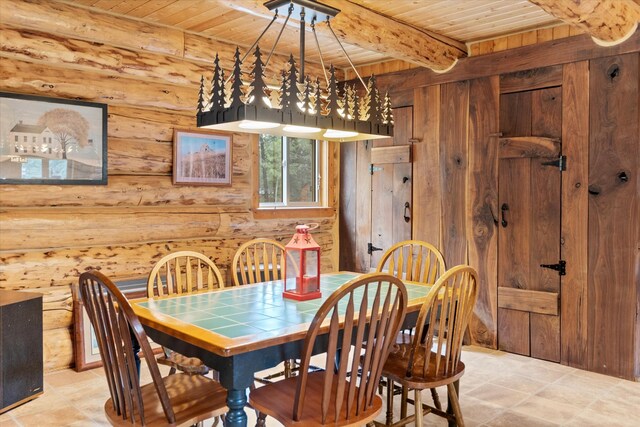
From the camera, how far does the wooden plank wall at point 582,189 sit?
362cm

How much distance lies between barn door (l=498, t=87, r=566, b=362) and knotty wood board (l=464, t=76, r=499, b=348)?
0.05 metres

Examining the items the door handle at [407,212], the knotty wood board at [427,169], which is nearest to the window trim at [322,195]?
the door handle at [407,212]

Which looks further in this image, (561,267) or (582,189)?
(561,267)

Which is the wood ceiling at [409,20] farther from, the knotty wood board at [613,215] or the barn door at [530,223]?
the barn door at [530,223]

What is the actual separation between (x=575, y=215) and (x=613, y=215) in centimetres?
25

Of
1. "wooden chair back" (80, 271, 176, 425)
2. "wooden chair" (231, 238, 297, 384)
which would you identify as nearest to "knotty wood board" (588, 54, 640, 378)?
"wooden chair" (231, 238, 297, 384)

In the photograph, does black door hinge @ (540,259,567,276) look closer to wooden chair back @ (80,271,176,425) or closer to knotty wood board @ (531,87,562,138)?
knotty wood board @ (531,87,562,138)

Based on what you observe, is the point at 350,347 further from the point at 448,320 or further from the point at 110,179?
the point at 110,179

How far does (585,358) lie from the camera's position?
12.5 ft

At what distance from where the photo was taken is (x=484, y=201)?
14.2ft

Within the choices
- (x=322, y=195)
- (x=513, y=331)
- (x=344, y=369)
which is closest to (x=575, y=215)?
(x=513, y=331)

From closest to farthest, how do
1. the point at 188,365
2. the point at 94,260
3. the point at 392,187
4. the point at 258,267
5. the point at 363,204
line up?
the point at 188,365
the point at 258,267
the point at 94,260
the point at 392,187
the point at 363,204

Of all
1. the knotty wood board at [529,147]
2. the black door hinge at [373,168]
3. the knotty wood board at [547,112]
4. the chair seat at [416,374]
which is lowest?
the chair seat at [416,374]

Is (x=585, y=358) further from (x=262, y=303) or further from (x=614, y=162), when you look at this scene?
(x=262, y=303)
